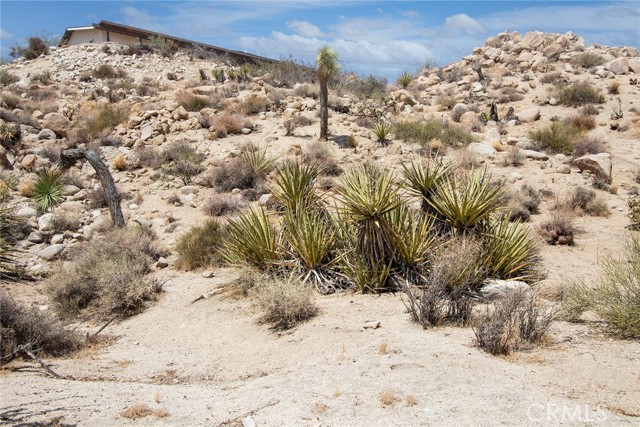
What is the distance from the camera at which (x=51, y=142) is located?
18.8 metres

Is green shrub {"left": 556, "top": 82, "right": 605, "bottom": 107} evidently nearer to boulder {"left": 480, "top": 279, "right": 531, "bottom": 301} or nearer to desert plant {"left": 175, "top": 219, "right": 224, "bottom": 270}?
boulder {"left": 480, "top": 279, "right": 531, "bottom": 301}

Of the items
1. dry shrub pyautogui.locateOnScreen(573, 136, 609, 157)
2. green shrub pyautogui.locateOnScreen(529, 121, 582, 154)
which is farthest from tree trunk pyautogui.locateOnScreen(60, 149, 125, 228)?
dry shrub pyautogui.locateOnScreen(573, 136, 609, 157)

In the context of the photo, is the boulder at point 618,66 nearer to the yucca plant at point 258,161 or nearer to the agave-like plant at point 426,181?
the yucca plant at point 258,161

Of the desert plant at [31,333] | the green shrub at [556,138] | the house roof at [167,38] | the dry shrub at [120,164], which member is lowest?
the desert plant at [31,333]

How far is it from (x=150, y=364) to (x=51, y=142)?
15.1 m

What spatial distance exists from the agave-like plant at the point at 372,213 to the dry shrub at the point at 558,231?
4653 millimetres

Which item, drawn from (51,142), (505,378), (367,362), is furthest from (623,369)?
(51,142)

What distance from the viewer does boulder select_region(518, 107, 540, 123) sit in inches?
843

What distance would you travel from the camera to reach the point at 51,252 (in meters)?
11.9

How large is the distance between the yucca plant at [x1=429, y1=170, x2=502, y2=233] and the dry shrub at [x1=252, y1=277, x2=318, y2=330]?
8.28 ft

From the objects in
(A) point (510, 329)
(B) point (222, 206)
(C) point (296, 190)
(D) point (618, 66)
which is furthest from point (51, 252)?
(D) point (618, 66)

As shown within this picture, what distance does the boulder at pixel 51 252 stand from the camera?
1184 centimetres

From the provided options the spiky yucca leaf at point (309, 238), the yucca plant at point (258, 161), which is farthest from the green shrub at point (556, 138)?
the spiky yucca leaf at point (309, 238)

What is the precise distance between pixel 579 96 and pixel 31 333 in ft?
77.8
